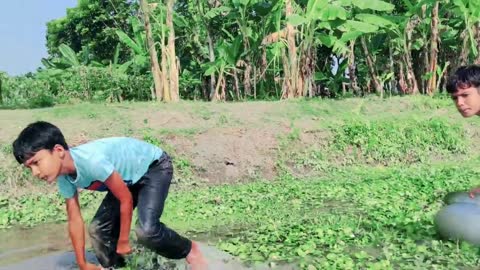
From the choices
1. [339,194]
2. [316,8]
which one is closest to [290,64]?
[316,8]

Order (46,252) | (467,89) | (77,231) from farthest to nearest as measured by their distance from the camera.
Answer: (46,252)
(467,89)
(77,231)

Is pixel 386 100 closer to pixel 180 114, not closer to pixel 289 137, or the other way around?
pixel 289 137

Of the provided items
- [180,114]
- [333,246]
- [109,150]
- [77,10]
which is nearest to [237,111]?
[180,114]

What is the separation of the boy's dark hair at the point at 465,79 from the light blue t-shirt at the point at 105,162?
243 cm

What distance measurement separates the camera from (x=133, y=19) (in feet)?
52.1

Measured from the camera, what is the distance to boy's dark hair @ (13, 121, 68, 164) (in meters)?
3.54

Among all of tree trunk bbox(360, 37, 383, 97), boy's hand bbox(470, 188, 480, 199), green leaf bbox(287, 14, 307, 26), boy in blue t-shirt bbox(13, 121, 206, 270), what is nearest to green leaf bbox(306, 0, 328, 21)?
green leaf bbox(287, 14, 307, 26)

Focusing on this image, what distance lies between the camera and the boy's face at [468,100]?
466 cm

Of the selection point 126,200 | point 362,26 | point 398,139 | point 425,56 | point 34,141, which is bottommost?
point 398,139

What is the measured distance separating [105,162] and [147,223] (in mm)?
616

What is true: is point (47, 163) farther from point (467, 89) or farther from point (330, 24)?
point (330, 24)

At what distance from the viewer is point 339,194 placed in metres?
8.03

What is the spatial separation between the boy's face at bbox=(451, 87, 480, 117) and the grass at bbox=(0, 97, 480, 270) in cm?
120

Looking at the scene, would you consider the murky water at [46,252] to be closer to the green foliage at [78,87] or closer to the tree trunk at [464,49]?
the green foliage at [78,87]
